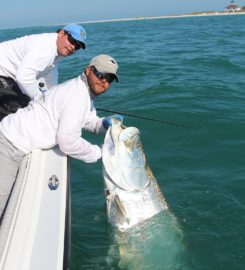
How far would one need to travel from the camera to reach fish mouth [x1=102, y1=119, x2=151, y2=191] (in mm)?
4184

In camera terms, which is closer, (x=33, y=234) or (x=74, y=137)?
(x=33, y=234)

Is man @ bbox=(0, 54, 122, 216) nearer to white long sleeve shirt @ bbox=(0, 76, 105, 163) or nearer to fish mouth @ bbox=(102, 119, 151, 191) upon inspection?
white long sleeve shirt @ bbox=(0, 76, 105, 163)

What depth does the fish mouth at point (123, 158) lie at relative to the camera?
418 centimetres

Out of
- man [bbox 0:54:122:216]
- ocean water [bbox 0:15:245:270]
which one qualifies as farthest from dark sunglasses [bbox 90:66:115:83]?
ocean water [bbox 0:15:245:270]

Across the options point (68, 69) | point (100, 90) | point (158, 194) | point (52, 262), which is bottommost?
point (68, 69)

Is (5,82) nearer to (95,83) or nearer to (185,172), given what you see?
(95,83)

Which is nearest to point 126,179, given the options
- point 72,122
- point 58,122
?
point 72,122

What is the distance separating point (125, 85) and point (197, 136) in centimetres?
484

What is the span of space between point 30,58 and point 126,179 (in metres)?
1.98

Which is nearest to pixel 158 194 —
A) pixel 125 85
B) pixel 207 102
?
pixel 207 102

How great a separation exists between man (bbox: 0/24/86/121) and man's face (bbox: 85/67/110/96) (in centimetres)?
112

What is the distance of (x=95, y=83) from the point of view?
4.12 metres

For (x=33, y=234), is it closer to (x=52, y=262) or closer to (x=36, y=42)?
(x=52, y=262)

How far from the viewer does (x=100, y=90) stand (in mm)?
4203
